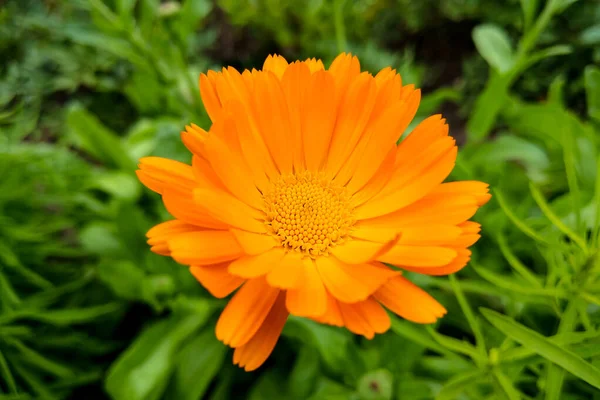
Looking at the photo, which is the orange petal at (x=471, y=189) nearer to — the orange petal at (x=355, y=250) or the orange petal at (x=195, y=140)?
the orange petal at (x=355, y=250)

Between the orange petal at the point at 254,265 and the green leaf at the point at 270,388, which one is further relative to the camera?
the green leaf at the point at 270,388

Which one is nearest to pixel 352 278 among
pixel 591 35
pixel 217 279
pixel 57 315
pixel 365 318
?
pixel 365 318

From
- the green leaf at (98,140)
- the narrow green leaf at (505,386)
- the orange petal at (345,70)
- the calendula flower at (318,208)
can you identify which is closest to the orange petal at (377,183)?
the calendula flower at (318,208)

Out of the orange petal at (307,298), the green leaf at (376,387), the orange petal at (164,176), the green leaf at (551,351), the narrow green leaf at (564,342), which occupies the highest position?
the orange petal at (164,176)

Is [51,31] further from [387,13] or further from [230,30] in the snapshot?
[387,13]

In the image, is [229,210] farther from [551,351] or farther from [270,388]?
[270,388]

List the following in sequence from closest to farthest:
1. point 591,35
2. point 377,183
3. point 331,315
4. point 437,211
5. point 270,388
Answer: point 331,315
point 437,211
point 377,183
point 270,388
point 591,35

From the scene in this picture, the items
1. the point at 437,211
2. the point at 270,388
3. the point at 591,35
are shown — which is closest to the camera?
the point at 437,211

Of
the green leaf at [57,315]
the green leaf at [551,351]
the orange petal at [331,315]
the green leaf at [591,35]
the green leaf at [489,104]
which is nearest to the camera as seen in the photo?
the orange petal at [331,315]
